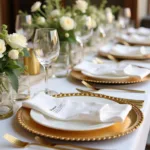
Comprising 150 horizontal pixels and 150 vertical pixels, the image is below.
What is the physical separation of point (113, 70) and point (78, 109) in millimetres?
432

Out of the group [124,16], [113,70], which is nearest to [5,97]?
[113,70]

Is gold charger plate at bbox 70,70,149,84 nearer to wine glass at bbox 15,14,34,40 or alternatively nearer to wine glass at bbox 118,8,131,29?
wine glass at bbox 15,14,34,40

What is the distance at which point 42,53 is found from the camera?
109 centimetres

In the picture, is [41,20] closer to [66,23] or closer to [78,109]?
[66,23]

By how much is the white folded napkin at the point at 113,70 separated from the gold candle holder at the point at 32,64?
6.7 inches

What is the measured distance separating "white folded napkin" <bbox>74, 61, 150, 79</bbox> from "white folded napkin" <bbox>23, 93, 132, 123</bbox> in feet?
1.08

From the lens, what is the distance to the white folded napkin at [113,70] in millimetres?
1283

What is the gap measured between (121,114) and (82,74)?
0.52 metres

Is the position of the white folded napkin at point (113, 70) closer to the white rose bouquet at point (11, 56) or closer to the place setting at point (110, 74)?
the place setting at point (110, 74)

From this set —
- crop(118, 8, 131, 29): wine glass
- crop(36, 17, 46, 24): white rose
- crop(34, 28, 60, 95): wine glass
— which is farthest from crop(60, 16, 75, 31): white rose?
crop(118, 8, 131, 29): wine glass

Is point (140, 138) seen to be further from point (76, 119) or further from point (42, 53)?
point (42, 53)

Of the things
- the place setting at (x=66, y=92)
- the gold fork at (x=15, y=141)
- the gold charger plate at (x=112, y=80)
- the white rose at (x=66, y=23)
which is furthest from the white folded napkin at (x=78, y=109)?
the white rose at (x=66, y=23)

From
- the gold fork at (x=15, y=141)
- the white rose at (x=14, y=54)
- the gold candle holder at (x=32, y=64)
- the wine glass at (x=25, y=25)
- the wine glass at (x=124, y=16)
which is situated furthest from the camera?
the wine glass at (x=124, y=16)

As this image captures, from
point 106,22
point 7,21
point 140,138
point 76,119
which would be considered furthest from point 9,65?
point 7,21
